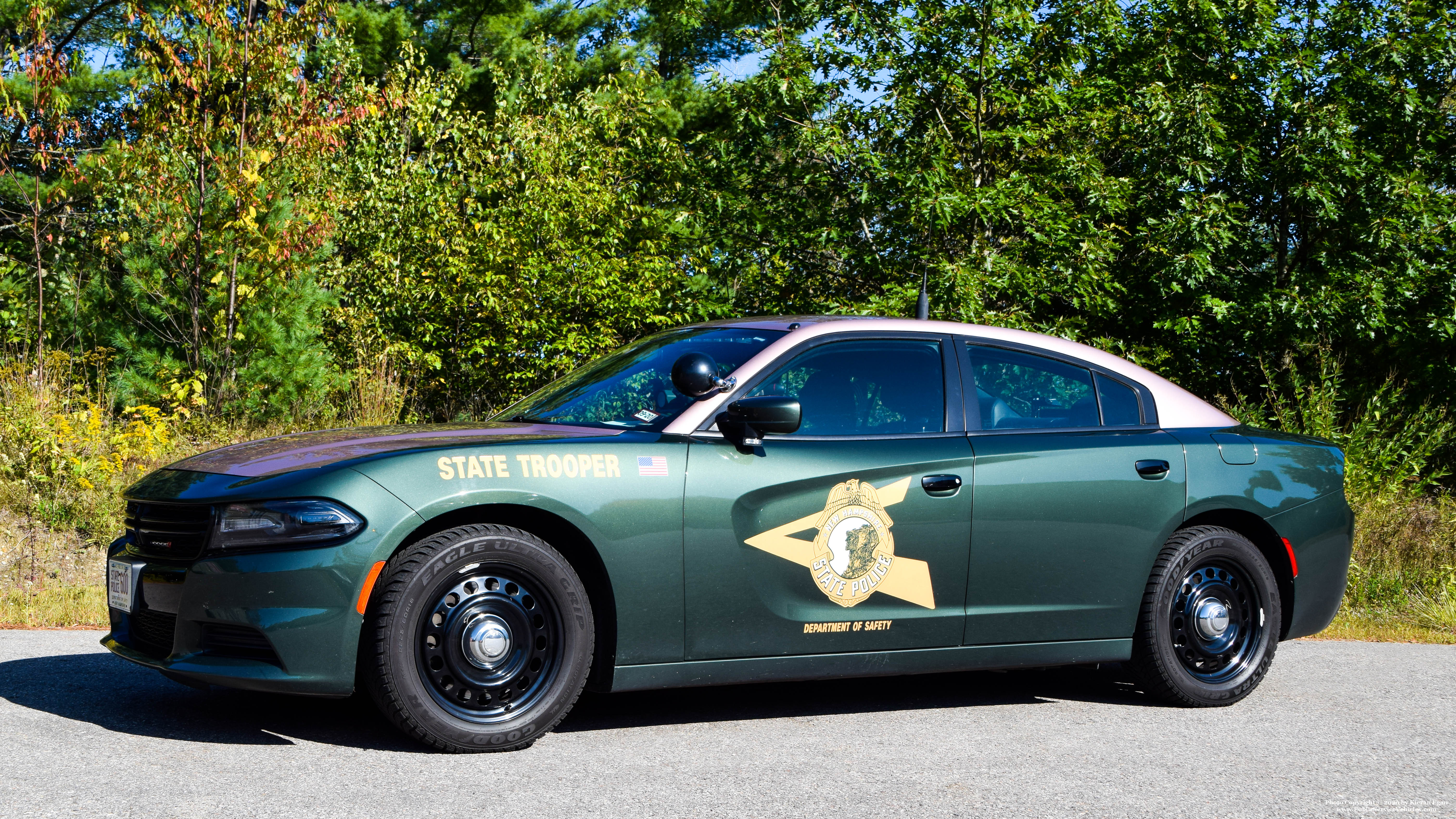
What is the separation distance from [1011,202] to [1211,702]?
24.6 feet

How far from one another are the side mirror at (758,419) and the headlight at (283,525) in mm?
1339

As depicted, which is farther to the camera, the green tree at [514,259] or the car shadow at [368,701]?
the green tree at [514,259]

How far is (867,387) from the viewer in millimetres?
5352

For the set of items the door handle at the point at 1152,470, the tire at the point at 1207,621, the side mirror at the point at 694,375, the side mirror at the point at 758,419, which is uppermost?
the side mirror at the point at 694,375

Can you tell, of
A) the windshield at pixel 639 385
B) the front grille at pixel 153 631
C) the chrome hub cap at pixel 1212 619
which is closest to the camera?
the front grille at pixel 153 631

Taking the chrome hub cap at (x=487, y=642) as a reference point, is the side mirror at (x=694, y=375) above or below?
above

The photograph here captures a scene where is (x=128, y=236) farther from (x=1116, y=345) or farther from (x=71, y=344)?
(x=1116, y=345)

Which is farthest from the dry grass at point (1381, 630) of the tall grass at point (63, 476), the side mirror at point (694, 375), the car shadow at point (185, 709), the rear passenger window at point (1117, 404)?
the tall grass at point (63, 476)

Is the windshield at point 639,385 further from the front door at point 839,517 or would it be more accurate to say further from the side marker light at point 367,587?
the side marker light at point 367,587

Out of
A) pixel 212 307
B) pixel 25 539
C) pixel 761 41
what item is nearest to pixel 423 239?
pixel 212 307

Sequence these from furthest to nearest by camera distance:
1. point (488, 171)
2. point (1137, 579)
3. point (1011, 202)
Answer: point (488, 171), point (1011, 202), point (1137, 579)

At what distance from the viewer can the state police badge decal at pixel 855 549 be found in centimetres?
493

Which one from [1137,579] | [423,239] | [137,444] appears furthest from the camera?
[423,239]

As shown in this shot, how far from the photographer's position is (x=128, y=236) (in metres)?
13.3
